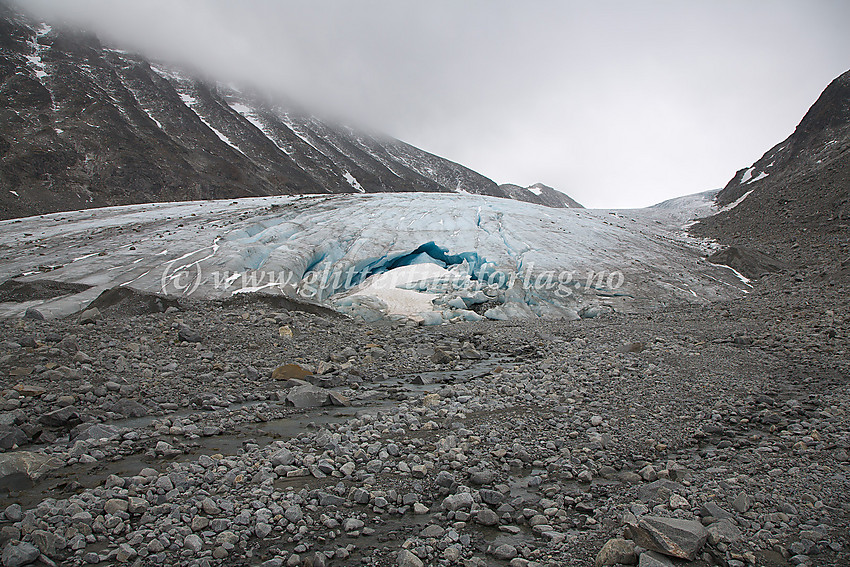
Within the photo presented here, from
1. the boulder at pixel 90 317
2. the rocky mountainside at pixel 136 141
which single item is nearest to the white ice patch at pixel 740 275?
the boulder at pixel 90 317

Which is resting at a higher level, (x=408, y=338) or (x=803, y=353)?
(x=803, y=353)

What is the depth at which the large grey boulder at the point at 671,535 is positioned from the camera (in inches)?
115

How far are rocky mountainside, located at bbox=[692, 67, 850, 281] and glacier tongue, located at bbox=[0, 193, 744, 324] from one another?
4082mm

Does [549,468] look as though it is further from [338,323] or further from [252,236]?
[252,236]

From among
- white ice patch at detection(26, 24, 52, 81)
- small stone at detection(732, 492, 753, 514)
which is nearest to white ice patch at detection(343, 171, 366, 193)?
white ice patch at detection(26, 24, 52, 81)

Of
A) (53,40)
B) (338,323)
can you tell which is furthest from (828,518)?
(53,40)

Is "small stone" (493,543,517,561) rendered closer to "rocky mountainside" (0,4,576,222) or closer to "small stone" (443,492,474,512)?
"small stone" (443,492,474,512)

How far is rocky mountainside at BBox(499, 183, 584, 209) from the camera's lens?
108500mm

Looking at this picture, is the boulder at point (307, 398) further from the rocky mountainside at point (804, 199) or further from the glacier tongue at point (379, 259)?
the rocky mountainside at point (804, 199)

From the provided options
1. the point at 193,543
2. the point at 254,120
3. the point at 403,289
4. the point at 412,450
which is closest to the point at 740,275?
the point at 403,289

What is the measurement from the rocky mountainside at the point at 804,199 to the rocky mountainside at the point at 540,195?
69526mm

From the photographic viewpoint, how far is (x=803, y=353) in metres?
8.40

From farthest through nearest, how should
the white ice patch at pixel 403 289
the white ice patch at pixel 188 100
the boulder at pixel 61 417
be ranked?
1. the white ice patch at pixel 188 100
2. the white ice patch at pixel 403 289
3. the boulder at pixel 61 417

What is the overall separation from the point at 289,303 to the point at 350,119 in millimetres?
127655
